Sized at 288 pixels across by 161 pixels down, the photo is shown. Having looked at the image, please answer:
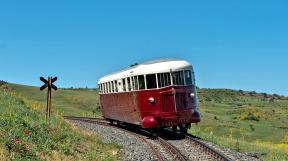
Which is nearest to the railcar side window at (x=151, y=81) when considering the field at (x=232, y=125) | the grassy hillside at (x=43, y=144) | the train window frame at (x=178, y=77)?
the train window frame at (x=178, y=77)

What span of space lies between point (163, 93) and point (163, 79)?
70 centimetres

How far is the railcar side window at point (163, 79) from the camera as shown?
2436cm

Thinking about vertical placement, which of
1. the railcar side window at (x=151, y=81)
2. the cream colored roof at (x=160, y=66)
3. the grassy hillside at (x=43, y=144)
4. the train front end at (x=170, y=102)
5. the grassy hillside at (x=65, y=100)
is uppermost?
the grassy hillside at (x=65, y=100)

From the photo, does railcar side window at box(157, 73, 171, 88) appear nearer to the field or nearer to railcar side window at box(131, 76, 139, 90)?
railcar side window at box(131, 76, 139, 90)

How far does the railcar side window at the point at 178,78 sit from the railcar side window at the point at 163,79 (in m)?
0.27

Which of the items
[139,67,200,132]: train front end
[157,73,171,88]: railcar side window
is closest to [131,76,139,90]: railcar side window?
[139,67,200,132]: train front end

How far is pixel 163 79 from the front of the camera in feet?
80.1

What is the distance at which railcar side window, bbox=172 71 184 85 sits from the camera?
80.3 feet

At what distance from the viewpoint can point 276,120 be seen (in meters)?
60.5

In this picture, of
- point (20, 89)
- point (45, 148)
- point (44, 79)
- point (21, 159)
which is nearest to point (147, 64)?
point (44, 79)

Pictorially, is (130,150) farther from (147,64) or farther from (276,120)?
(276,120)

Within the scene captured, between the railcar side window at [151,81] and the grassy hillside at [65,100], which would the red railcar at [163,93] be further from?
the grassy hillside at [65,100]

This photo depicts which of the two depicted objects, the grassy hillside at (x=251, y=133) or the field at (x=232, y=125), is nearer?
the grassy hillside at (x=251, y=133)

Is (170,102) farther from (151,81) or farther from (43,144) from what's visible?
(43,144)
